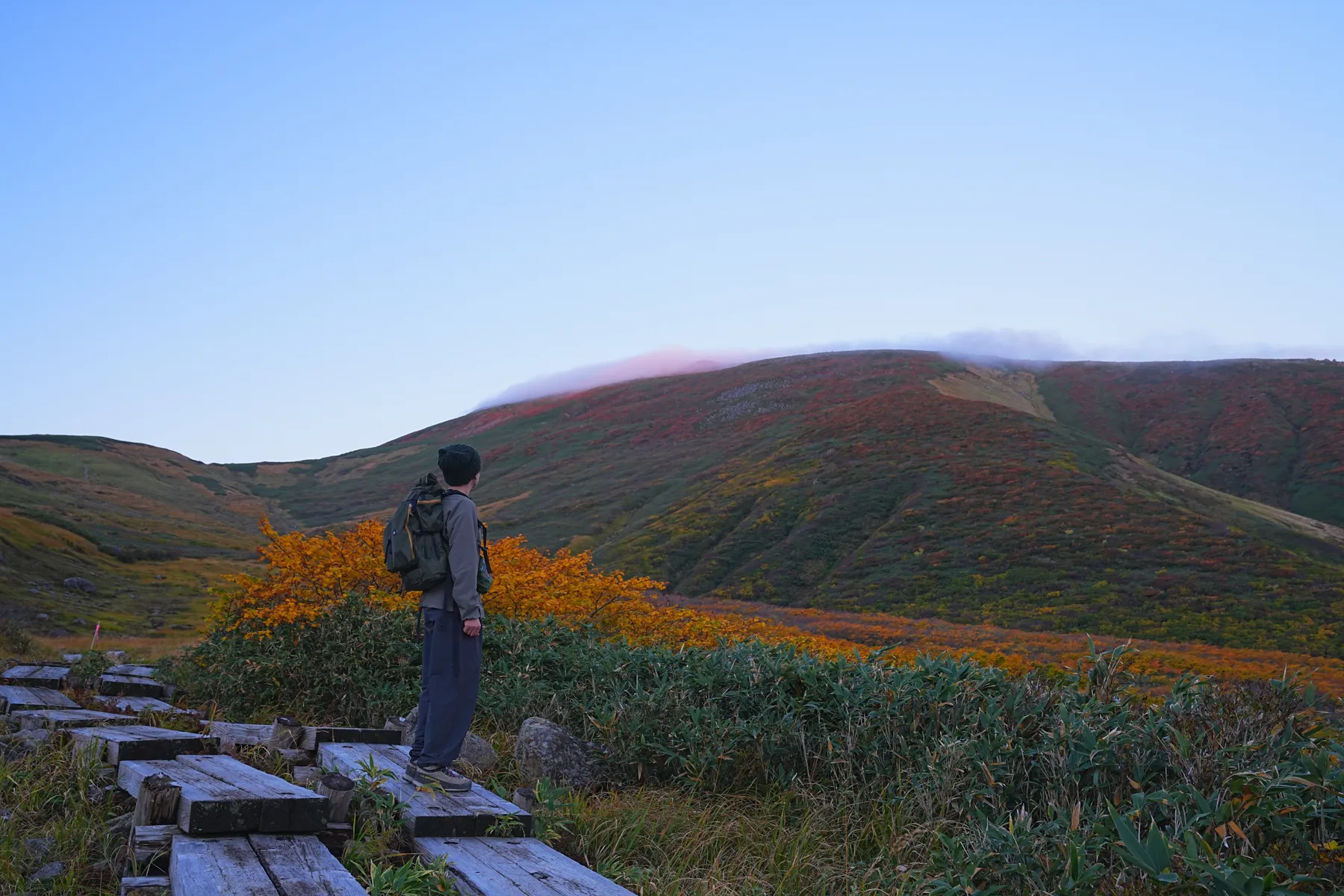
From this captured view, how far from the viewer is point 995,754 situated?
512cm

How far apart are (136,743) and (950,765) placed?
14.8ft

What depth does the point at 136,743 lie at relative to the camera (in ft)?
17.2

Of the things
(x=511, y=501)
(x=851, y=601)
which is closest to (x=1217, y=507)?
(x=851, y=601)

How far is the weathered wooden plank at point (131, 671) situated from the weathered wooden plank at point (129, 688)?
2.97 feet

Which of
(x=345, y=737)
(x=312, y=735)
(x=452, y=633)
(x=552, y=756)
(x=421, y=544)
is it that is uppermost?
(x=421, y=544)

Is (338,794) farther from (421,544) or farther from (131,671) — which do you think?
(131,671)

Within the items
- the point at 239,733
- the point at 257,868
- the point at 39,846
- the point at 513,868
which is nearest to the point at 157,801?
the point at 257,868

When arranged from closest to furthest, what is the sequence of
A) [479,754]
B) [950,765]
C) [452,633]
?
[950,765] → [452,633] → [479,754]

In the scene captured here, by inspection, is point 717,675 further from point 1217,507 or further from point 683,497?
point 683,497

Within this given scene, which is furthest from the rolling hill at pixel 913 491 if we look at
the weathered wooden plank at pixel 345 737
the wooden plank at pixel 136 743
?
the wooden plank at pixel 136 743

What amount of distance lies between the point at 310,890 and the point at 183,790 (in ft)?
3.92

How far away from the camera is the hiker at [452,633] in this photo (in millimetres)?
5473

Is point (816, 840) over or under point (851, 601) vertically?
over

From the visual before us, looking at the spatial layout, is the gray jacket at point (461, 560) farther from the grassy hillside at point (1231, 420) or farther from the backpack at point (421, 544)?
the grassy hillside at point (1231, 420)
